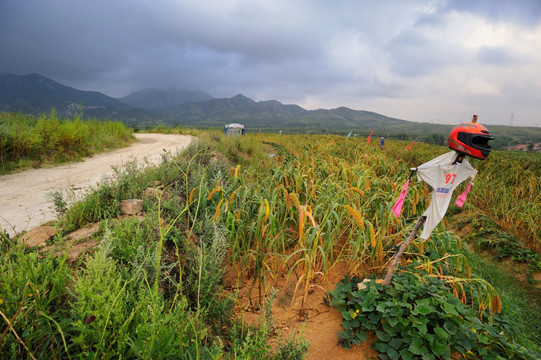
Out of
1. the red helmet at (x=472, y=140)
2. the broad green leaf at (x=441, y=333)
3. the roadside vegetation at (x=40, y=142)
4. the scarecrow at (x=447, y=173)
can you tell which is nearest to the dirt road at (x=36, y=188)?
the roadside vegetation at (x=40, y=142)

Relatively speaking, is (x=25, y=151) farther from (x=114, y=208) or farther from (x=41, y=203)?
(x=114, y=208)

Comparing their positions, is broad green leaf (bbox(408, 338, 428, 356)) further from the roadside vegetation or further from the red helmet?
the roadside vegetation

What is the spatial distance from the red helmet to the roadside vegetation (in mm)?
8682

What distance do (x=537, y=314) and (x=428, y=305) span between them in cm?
263

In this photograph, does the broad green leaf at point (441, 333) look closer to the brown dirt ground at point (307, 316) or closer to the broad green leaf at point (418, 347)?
the broad green leaf at point (418, 347)

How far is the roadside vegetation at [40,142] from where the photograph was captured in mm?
6547

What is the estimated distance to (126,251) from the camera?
6.86ft

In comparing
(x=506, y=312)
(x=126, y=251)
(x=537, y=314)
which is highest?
(x=126, y=251)

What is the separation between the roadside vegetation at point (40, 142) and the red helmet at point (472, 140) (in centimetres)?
868

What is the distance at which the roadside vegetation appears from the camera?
6547 mm

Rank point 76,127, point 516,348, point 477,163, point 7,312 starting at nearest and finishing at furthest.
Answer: point 7,312
point 516,348
point 76,127
point 477,163

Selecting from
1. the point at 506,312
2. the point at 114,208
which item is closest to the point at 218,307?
the point at 114,208

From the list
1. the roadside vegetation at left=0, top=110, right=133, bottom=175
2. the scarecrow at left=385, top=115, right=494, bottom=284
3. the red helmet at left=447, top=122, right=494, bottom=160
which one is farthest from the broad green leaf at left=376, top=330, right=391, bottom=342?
the roadside vegetation at left=0, top=110, right=133, bottom=175

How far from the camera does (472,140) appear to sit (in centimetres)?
173
